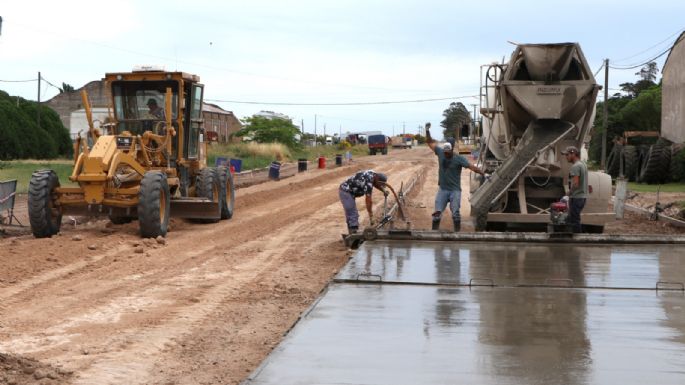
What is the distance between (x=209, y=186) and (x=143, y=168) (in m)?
2.19

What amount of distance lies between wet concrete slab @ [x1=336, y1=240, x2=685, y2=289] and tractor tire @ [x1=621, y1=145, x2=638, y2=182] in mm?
20943

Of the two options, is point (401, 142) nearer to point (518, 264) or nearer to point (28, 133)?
point (28, 133)

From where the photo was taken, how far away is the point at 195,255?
41.9ft

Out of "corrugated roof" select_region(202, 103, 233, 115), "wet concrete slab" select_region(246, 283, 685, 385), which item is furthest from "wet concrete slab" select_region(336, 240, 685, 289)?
"corrugated roof" select_region(202, 103, 233, 115)

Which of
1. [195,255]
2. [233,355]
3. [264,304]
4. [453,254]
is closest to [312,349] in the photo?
[233,355]

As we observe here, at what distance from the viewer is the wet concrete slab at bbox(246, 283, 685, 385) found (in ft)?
A: 17.9

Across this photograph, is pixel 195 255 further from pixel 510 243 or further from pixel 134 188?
pixel 510 243

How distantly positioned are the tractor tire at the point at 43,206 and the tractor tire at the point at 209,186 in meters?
3.37

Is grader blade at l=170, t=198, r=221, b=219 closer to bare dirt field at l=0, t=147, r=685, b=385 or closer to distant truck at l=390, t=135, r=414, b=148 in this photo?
bare dirt field at l=0, t=147, r=685, b=385

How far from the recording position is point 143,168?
1518 cm

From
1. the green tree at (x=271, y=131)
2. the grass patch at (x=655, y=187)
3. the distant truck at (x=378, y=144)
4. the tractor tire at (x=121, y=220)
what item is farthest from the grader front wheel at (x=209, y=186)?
the distant truck at (x=378, y=144)

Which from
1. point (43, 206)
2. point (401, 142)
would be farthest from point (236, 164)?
point (401, 142)

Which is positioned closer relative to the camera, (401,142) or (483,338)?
(483,338)

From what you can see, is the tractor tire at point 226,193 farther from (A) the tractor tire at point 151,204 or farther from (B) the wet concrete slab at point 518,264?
(B) the wet concrete slab at point 518,264
